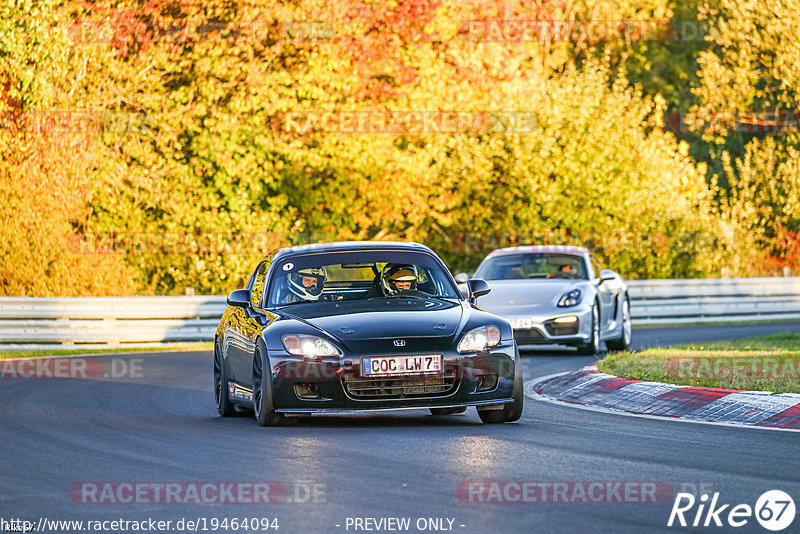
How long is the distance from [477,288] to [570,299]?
748 cm

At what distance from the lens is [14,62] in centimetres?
2845

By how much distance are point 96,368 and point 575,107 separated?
18.0 meters

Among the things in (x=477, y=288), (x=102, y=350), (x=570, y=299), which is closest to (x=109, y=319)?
(x=102, y=350)

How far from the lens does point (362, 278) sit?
12641mm

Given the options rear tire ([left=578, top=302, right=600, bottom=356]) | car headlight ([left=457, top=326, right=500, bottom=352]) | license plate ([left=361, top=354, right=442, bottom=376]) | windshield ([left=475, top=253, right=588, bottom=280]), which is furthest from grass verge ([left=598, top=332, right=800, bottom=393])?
license plate ([left=361, top=354, right=442, bottom=376])

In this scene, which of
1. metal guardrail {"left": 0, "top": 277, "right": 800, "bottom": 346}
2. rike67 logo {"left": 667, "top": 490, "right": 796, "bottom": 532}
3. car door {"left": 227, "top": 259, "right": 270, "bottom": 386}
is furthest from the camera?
metal guardrail {"left": 0, "top": 277, "right": 800, "bottom": 346}

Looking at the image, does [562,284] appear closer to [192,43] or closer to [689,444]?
[689,444]

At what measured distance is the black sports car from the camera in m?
10.7

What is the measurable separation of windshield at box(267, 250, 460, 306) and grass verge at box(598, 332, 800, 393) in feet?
8.67

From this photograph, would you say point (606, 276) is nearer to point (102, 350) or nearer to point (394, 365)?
point (102, 350)

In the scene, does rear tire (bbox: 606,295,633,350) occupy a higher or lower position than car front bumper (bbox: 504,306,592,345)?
lower

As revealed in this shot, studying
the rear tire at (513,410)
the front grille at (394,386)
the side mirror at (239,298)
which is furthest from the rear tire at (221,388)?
the rear tire at (513,410)

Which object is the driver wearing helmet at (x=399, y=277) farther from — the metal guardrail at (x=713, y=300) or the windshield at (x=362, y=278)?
the metal guardrail at (x=713, y=300)

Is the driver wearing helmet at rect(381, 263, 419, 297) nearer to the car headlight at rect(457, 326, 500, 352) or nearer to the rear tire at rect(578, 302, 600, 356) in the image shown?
the car headlight at rect(457, 326, 500, 352)
